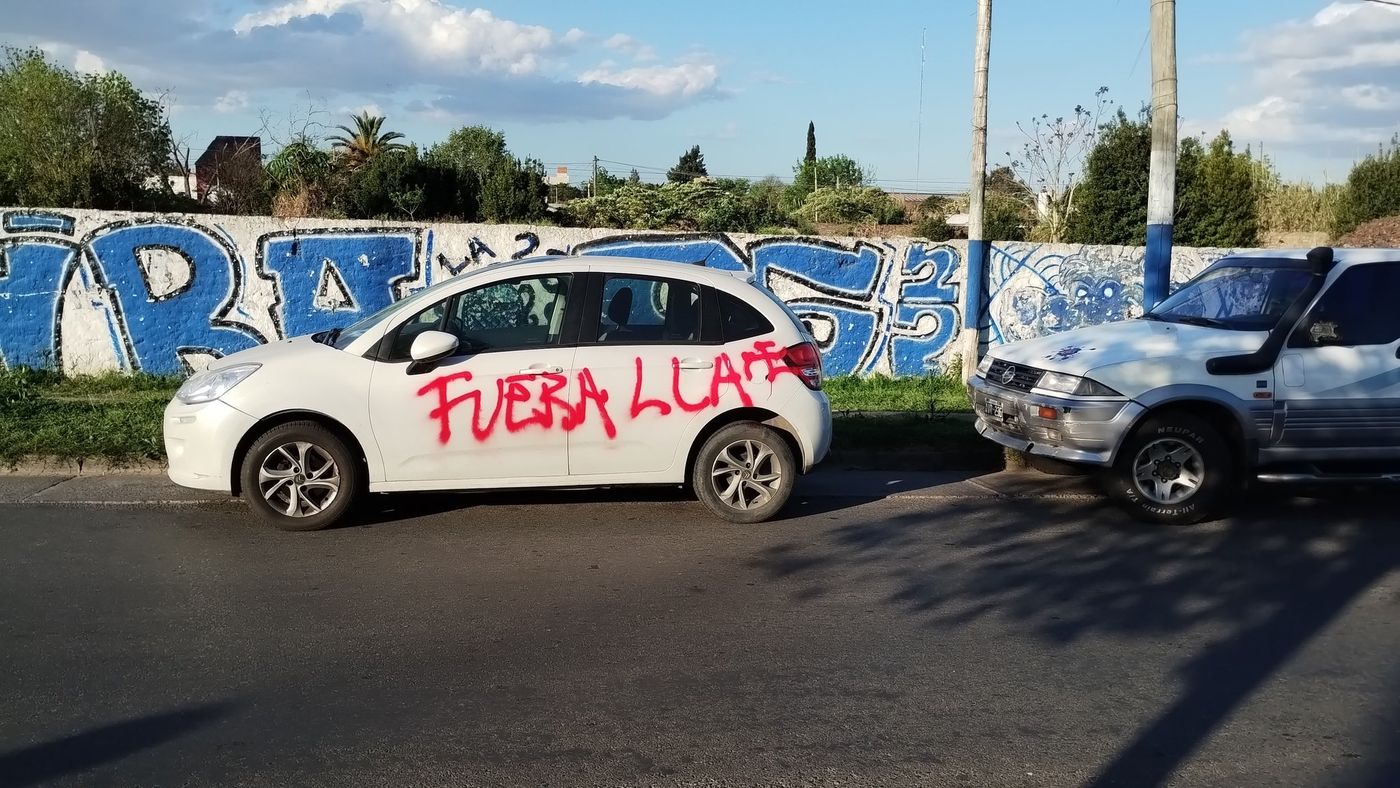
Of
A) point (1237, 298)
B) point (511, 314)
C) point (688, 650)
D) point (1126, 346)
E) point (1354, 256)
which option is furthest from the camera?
point (1237, 298)

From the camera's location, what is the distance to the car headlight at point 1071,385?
301 inches

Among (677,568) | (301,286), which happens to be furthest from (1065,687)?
(301,286)

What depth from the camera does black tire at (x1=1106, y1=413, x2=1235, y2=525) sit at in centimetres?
770

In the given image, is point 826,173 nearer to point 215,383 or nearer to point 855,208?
point 855,208

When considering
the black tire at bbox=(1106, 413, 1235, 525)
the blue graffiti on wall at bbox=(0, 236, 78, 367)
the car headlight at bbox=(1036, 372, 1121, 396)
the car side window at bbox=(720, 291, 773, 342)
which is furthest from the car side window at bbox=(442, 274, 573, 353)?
the blue graffiti on wall at bbox=(0, 236, 78, 367)

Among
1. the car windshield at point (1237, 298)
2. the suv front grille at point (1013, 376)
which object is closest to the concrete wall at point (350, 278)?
the car windshield at point (1237, 298)

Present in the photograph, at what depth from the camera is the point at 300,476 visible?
281 inches

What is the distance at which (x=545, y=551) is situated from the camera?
6.87m

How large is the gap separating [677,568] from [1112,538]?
9.69 ft

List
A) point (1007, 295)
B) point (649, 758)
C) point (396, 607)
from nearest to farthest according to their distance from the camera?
point (649, 758) < point (396, 607) < point (1007, 295)

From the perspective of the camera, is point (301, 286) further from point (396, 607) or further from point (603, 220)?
point (603, 220)

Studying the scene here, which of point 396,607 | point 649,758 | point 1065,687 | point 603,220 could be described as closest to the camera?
point 649,758

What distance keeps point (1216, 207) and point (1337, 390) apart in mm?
18873

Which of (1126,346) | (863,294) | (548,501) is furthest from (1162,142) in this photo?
(548,501)
